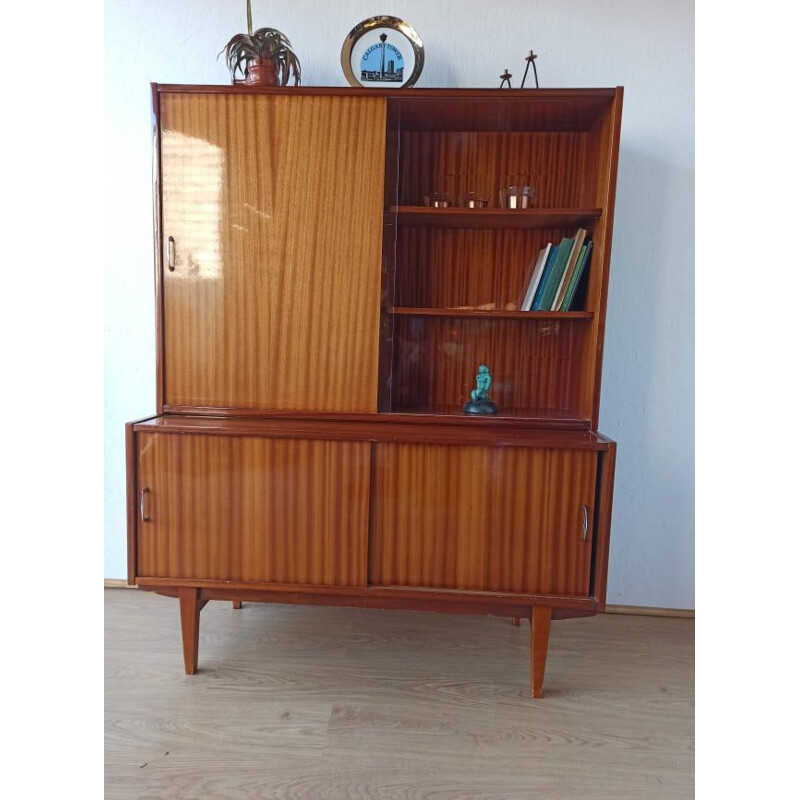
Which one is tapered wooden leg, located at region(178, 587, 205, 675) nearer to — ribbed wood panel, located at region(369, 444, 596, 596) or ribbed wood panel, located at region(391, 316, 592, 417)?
ribbed wood panel, located at region(369, 444, 596, 596)

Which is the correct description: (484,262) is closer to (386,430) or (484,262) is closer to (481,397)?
(481,397)

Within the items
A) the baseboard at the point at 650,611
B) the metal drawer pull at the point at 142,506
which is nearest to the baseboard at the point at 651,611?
the baseboard at the point at 650,611

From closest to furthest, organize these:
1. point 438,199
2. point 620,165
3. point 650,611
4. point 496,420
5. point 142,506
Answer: point 142,506, point 496,420, point 438,199, point 620,165, point 650,611

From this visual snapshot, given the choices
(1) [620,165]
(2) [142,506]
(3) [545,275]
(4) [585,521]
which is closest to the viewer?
(4) [585,521]

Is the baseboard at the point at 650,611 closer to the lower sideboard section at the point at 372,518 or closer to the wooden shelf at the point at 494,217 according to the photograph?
the lower sideboard section at the point at 372,518

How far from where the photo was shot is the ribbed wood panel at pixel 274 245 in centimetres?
191

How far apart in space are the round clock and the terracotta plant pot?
265 mm

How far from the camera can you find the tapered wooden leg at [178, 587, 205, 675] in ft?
6.31

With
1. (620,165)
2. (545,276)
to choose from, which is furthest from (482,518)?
(620,165)

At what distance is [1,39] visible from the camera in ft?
1.20

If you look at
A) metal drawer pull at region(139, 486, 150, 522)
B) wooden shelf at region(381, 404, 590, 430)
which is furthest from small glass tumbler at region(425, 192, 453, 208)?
metal drawer pull at region(139, 486, 150, 522)

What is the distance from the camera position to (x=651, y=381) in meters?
2.40

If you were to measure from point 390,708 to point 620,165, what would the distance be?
6.84 feet

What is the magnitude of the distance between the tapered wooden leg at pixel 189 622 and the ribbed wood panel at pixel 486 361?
933 mm
